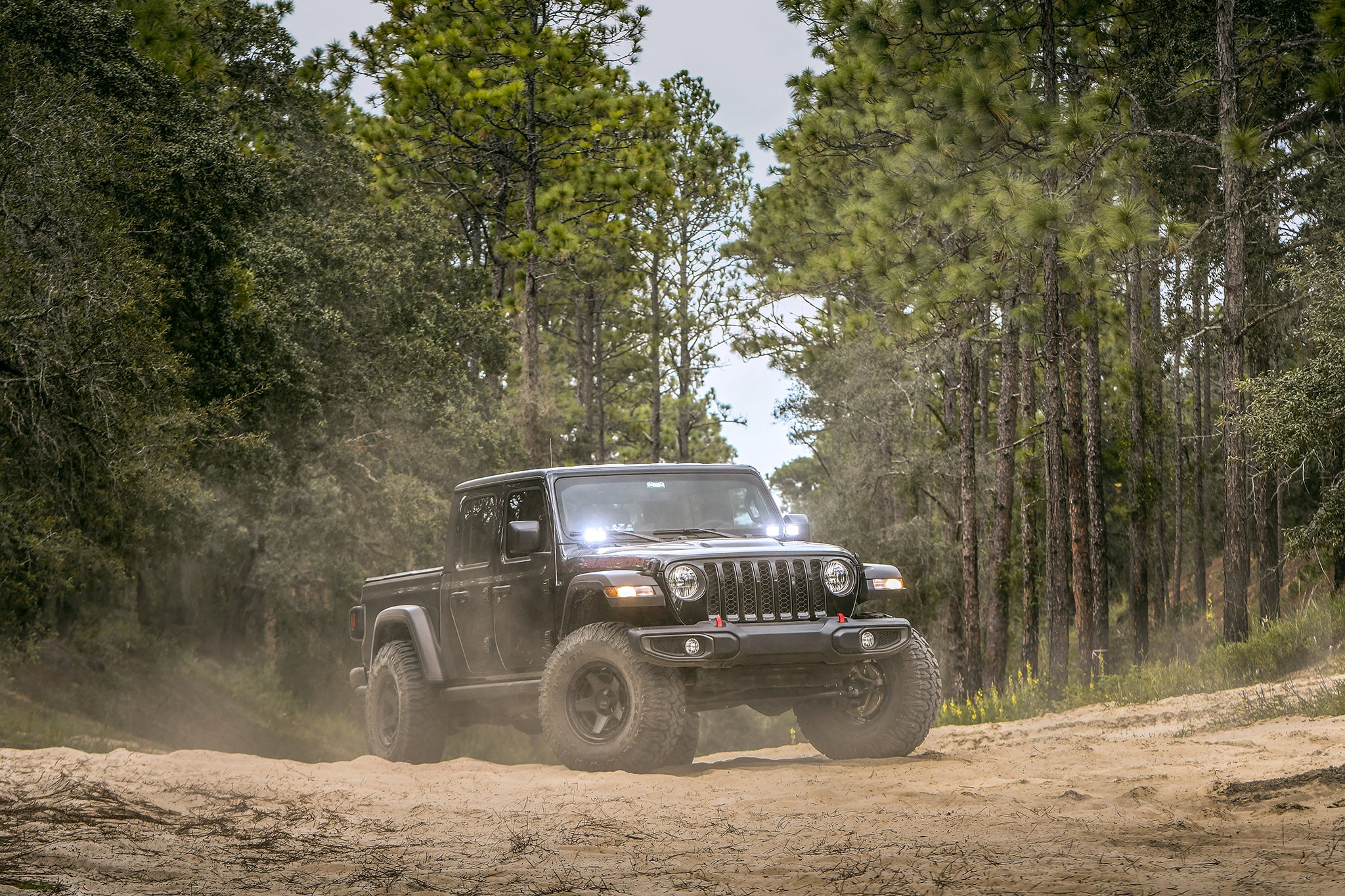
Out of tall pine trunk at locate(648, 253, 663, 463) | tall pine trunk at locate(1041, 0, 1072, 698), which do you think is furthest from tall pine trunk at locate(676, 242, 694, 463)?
tall pine trunk at locate(1041, 0, 1072, 698)

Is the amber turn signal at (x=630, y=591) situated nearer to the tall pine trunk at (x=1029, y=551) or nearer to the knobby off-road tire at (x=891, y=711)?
the knobby off-road tire at (x=891, y=711)

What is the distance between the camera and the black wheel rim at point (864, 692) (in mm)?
9328

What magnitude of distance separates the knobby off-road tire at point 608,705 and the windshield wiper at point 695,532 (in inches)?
42.8

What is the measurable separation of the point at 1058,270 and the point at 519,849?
15.6 meters

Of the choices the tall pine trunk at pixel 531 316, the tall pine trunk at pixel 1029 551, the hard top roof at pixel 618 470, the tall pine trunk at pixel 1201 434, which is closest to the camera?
the hard top roof at pixel 618 470

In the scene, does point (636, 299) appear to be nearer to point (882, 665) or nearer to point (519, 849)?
point (882, 665)

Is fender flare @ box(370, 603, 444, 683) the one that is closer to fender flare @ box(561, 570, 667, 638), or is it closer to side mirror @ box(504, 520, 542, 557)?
side mirror @ box(504, 520, 542, 557)

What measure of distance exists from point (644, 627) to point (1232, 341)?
1255cm

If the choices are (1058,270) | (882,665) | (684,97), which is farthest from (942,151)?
(684,97)

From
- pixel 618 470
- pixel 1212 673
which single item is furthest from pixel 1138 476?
pixel 618 470

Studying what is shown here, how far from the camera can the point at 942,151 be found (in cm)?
1836

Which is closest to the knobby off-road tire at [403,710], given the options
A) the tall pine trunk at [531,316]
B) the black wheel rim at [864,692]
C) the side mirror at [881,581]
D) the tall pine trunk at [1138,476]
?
the black wheel rim at [864,692]

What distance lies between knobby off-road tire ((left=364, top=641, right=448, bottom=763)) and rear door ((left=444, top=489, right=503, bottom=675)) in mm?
564

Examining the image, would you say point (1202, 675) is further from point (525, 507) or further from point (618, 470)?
point (525, 507)
